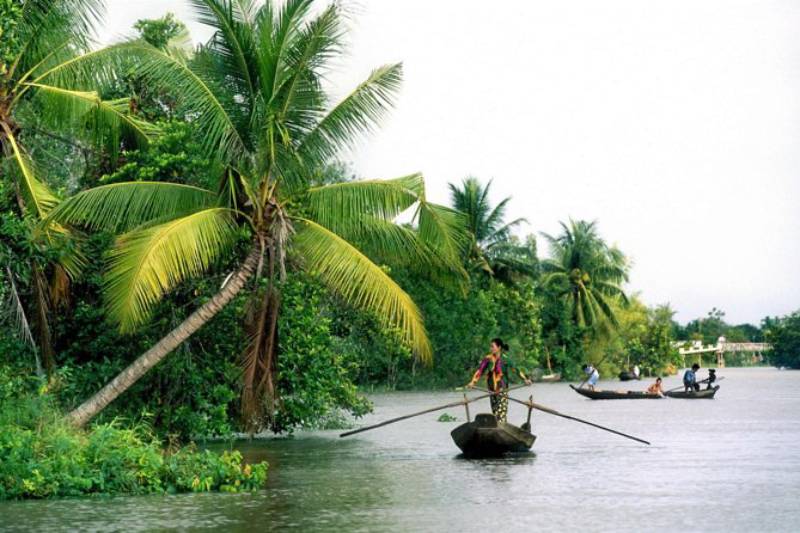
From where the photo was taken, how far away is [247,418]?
19297mm

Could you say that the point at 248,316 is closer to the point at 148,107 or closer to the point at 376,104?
the point at 376,104

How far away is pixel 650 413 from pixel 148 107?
20329mm

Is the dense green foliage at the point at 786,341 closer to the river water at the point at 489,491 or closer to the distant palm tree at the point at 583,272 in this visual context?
the distant palm tree at the point at 583,272

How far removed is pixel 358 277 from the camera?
58.9 ft

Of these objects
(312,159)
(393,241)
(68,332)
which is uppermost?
(312,159)

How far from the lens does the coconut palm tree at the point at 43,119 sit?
57.6 feet

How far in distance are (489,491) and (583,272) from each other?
168 feet

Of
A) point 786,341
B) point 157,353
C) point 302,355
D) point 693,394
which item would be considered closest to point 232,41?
point 157,353

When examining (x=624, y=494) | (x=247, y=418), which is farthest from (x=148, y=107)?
(x=624, y=494)

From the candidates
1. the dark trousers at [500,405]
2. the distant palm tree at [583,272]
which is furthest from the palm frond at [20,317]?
the distant palm tree at [583,272]

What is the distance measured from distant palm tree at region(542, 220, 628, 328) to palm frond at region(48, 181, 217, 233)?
47246 millimetres

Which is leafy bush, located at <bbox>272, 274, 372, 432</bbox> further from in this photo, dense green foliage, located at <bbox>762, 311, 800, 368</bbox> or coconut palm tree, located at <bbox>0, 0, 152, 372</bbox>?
dense green foliage, located at <bbox>762, 311, 800, 368</bbox>

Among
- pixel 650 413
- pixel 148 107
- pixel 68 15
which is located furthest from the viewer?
pixel 650 413

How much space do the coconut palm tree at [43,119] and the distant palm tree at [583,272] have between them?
154 ft
